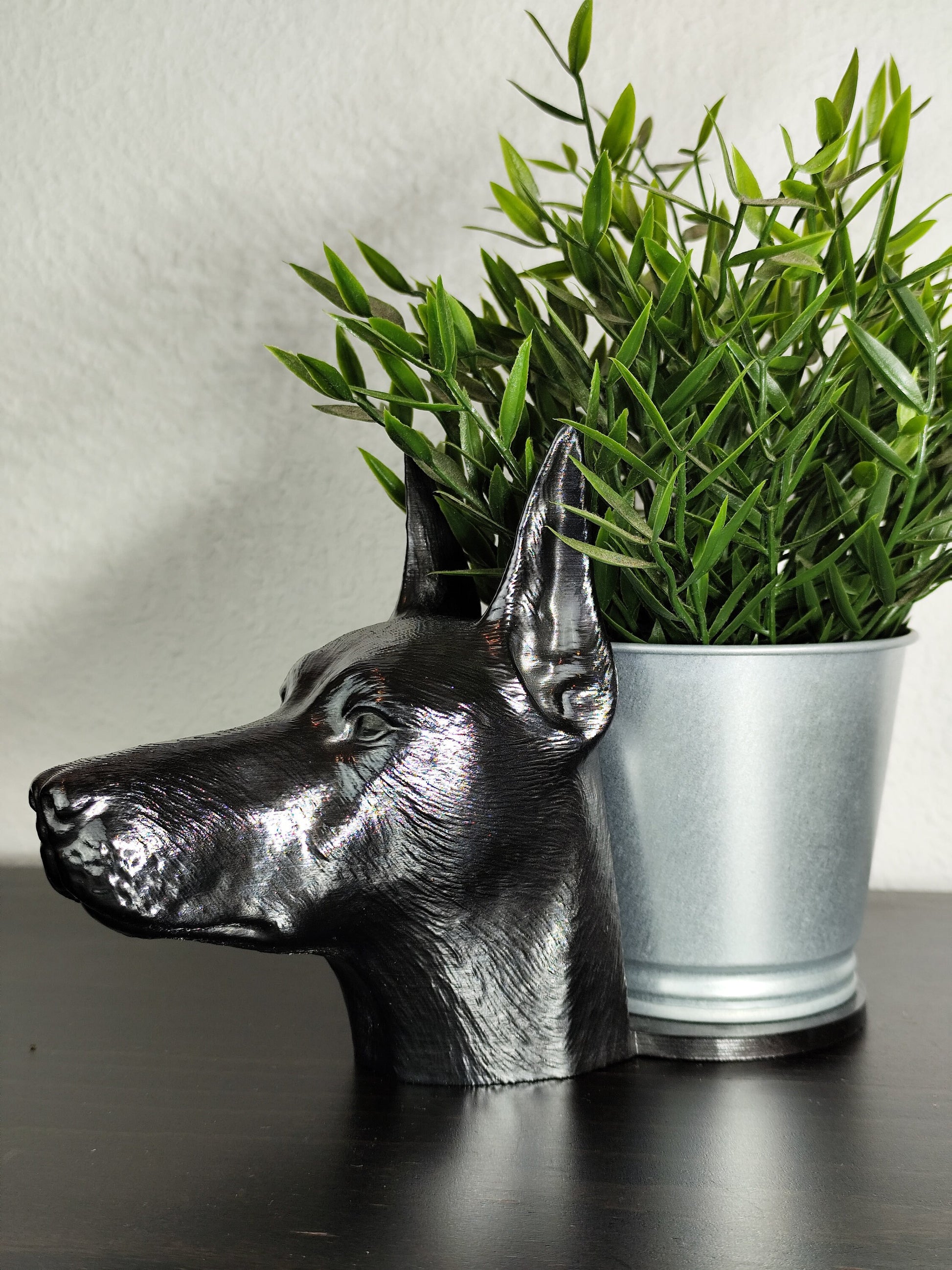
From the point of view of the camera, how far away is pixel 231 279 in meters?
0.85

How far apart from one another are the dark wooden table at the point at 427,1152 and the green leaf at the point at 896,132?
1.27ft

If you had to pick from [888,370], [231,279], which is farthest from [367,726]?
[231,279]

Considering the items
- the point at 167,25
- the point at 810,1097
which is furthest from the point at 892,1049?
the point at 167,25

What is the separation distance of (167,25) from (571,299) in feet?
1.60

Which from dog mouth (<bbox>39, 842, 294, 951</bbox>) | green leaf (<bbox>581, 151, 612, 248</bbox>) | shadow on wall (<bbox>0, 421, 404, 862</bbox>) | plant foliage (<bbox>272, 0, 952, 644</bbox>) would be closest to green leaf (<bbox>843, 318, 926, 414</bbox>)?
plant foliage (<bbox>272, 0, 952, 644</bbox>)

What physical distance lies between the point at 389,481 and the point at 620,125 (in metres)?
0.19

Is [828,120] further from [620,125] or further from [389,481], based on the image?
[389,481]

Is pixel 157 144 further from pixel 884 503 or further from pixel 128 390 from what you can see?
pixel 884 503

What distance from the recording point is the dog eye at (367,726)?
18.2 inches

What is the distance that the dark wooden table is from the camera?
14.7 inches

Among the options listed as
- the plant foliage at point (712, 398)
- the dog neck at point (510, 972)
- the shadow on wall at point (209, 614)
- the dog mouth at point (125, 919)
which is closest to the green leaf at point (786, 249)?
the plant foliage at point (712, 398)

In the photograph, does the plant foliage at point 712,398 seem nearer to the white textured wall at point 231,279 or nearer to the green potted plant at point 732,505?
the green potted plant at point 732,505

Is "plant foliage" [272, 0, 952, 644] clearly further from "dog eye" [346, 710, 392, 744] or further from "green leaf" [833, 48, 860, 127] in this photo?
"dog eye" [346, 710, 392, 744]

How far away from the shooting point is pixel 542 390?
563mm
